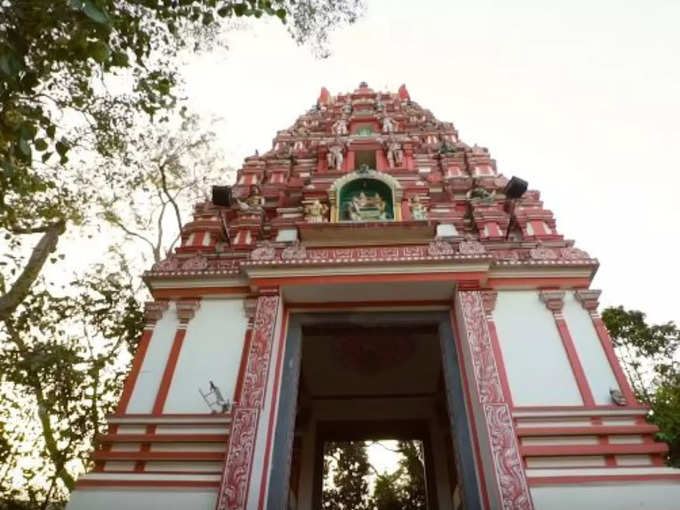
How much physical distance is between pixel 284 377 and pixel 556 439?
358 cm

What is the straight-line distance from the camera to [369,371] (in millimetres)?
9758

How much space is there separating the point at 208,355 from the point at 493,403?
12.8 ft

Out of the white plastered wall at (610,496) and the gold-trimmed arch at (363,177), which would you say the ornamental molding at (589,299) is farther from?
the gold-trimmed arch at (363,177)

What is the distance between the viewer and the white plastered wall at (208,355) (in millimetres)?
6071

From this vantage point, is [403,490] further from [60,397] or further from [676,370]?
[60,397]

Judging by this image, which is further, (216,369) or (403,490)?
(403,490)

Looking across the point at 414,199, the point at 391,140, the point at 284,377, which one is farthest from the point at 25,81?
the point at 391,140

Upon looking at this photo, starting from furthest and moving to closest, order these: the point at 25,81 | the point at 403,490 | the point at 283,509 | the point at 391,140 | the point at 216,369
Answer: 1. the point at 403,490
2. the point at 391,140
3. the point at 216,369
4. the point at 283,509
5. the point at 25,81

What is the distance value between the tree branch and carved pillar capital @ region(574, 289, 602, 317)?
31.6 feet

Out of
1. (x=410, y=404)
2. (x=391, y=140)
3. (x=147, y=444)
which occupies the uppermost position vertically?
(x=391, y=140)

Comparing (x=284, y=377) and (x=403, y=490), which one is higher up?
(x=403, y=490)

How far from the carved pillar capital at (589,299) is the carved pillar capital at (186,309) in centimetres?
581

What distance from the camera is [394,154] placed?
10.2 meters

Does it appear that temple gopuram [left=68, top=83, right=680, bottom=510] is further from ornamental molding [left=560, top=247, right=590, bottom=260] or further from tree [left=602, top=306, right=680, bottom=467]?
tree [left=602, top=306, right=680, bottom=467]
